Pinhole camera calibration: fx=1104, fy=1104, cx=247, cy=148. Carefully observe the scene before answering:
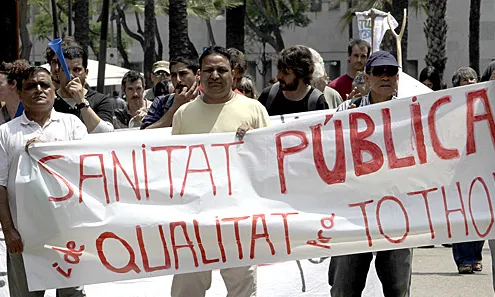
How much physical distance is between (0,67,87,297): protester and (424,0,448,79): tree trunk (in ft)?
103

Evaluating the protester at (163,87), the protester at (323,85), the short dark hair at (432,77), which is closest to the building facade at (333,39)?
the short dark hair at (432,77)

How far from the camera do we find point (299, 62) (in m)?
7.59

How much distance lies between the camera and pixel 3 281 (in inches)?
295

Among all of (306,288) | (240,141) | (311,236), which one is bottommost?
(306,288)

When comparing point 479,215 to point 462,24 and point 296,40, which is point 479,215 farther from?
point 296,40

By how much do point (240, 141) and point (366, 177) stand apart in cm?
74

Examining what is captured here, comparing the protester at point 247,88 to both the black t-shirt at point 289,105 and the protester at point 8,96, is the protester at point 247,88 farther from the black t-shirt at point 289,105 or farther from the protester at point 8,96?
the protester at point 8,96

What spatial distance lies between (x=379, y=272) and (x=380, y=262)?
2.6 inches

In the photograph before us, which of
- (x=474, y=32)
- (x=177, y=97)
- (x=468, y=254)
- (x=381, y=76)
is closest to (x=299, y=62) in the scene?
(x=177, y=97)

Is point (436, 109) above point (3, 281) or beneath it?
above

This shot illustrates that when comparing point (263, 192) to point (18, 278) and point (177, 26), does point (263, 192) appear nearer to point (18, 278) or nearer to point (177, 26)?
point (18, 278)

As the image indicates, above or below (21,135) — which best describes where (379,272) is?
below

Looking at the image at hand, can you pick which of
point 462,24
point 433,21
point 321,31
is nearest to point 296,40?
point 321,31

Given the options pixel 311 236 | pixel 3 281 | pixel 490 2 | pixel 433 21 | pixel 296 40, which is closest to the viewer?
pixel 311 236
